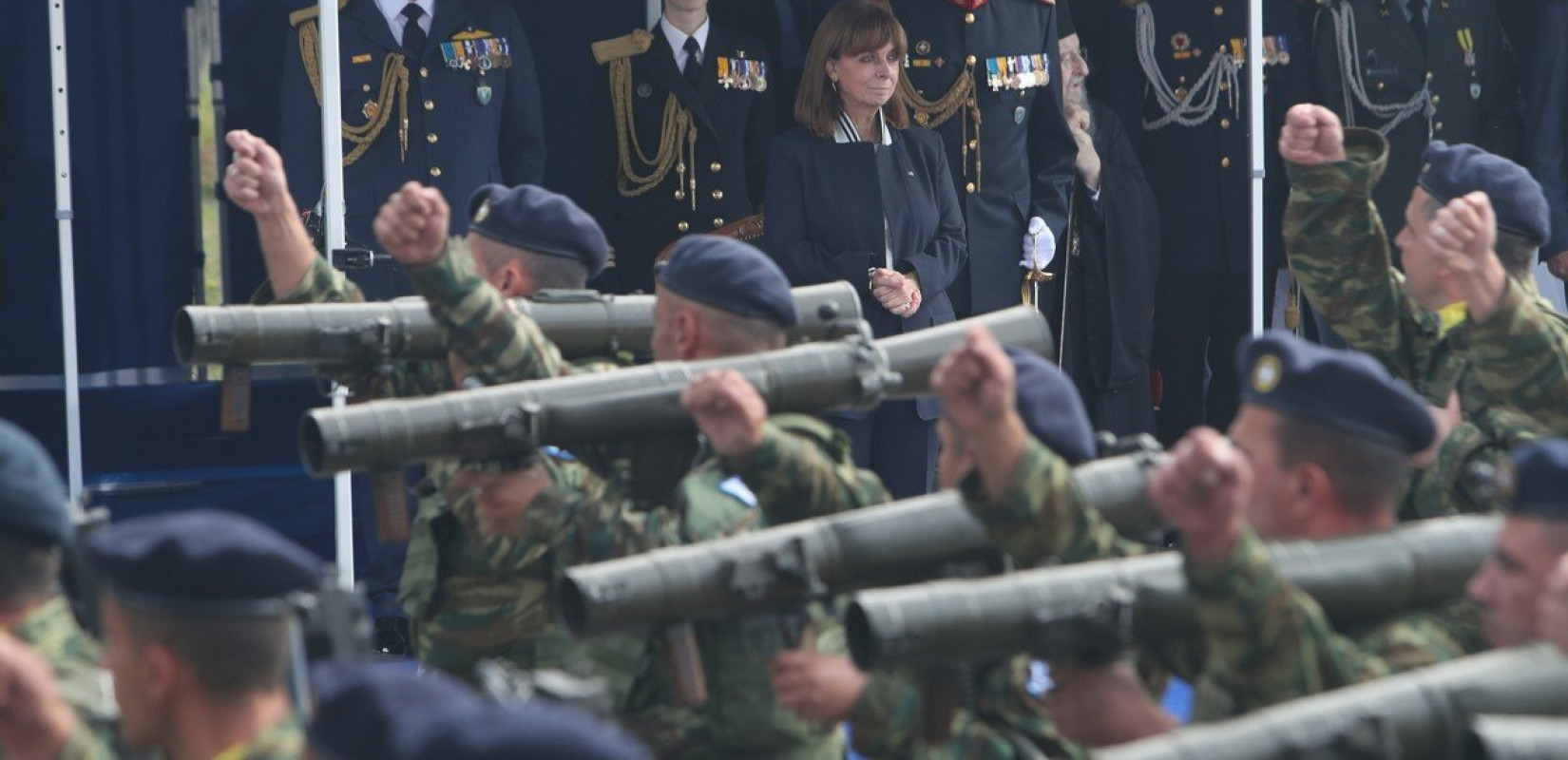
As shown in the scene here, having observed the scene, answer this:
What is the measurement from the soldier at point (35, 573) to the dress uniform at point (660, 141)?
199 inches

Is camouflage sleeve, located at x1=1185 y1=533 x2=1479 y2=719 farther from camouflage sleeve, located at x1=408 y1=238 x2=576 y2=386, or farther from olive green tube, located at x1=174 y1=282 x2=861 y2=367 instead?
olive green tube, located at x1=174 y1=282 x2=861 y2=367

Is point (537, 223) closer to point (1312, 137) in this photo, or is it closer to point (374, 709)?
point (1312, 137)

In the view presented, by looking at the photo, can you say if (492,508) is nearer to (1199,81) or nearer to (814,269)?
(814,269)

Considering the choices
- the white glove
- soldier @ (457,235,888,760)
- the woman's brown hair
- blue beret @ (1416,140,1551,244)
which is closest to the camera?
soldier @ (457,235,888,760)

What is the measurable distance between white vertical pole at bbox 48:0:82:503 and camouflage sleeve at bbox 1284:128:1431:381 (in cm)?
399

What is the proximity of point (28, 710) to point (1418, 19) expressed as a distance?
25.6 ft

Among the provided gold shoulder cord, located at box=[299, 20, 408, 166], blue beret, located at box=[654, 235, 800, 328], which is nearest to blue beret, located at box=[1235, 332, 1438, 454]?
blue beret, located at box=[654, 235, 800, 328]

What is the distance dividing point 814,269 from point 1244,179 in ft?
6.75

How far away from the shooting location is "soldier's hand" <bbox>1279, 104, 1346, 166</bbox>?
254 inches

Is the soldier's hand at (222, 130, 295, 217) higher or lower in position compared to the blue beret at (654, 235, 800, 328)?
higher

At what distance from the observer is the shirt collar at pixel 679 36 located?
30.9ft

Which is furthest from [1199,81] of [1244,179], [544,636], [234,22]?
[544,636]

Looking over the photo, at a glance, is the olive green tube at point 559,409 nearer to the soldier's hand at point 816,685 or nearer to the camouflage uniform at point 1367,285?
the soldier's hand at point 816,685

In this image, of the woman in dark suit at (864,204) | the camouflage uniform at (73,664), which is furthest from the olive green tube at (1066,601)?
the woman in dark suit at (864,204)
